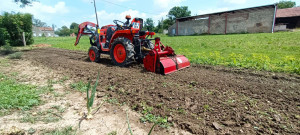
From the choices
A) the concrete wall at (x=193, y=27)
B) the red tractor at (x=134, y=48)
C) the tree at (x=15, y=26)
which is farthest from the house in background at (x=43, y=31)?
the red tractor at (x=134, y=48)

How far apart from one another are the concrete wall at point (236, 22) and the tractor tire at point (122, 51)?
96.2 feet

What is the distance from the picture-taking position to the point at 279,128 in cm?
225

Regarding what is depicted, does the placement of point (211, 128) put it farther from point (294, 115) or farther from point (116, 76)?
point (116, 76)

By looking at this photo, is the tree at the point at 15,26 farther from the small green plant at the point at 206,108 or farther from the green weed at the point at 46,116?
the small green plant at the point at 206,108

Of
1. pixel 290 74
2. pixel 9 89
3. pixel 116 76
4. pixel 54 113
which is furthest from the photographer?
pixel 116 76

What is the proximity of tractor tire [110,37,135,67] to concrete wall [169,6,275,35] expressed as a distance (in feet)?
96.2

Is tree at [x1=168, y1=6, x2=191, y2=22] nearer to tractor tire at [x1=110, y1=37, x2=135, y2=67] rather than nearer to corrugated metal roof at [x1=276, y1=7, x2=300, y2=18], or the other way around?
corrugated metal roof at [x1=276, y1=7, x2=300, y2=18]

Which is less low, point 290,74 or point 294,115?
point 290,74

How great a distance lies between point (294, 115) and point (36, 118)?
416 centimetres

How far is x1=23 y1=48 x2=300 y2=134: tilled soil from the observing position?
237 centimetres

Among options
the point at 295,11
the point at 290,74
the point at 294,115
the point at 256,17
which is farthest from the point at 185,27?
the point at 294,115

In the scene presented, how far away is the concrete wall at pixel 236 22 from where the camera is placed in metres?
26.3

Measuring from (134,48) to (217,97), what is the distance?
12.2ft

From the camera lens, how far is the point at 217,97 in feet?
10.5
